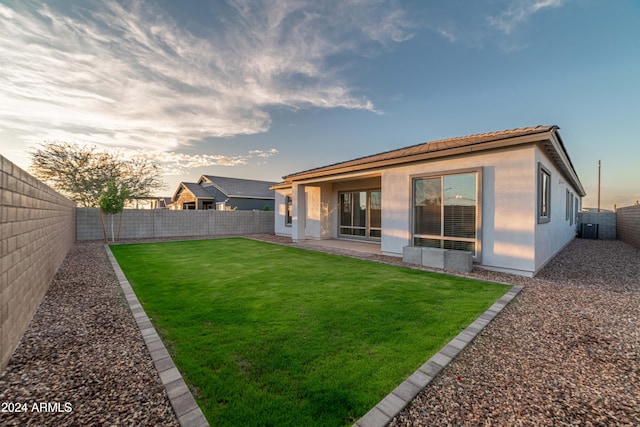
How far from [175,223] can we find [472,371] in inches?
705

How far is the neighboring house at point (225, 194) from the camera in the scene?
2573cm

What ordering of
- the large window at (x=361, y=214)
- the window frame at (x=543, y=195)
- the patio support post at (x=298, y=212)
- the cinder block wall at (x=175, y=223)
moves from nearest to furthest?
the window frame at (x=543, y=195) → the large window at (x=361, y=214) → the patio support post at (x=298, y=212) → the cinder block wall at (x=175, y=223)

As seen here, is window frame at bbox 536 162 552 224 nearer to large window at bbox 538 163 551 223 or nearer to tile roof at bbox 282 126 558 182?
large window at bbox 538 163 551 223

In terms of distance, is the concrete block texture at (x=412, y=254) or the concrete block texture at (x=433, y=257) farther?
the concrete block texture at (x=412, y=254)

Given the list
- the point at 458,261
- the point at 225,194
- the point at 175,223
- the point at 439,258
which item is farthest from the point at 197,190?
the point at 458,261

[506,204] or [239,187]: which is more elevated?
[239,187]

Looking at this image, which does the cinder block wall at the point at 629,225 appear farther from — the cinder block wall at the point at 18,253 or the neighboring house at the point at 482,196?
the cinder block wall at the point at 18,253

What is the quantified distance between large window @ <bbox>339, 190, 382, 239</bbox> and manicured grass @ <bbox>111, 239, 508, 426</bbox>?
5.76 meters

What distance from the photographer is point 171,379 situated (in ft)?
7.57

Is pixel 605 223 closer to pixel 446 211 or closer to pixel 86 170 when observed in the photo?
pixel 446 211

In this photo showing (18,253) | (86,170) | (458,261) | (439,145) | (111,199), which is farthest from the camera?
(86,170)

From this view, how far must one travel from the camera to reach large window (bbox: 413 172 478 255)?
23.1 ft

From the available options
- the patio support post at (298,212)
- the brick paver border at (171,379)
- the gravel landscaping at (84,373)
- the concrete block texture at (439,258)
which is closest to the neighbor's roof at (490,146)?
the concrete block texture at (439,258)

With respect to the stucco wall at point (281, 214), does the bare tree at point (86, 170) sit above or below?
above
